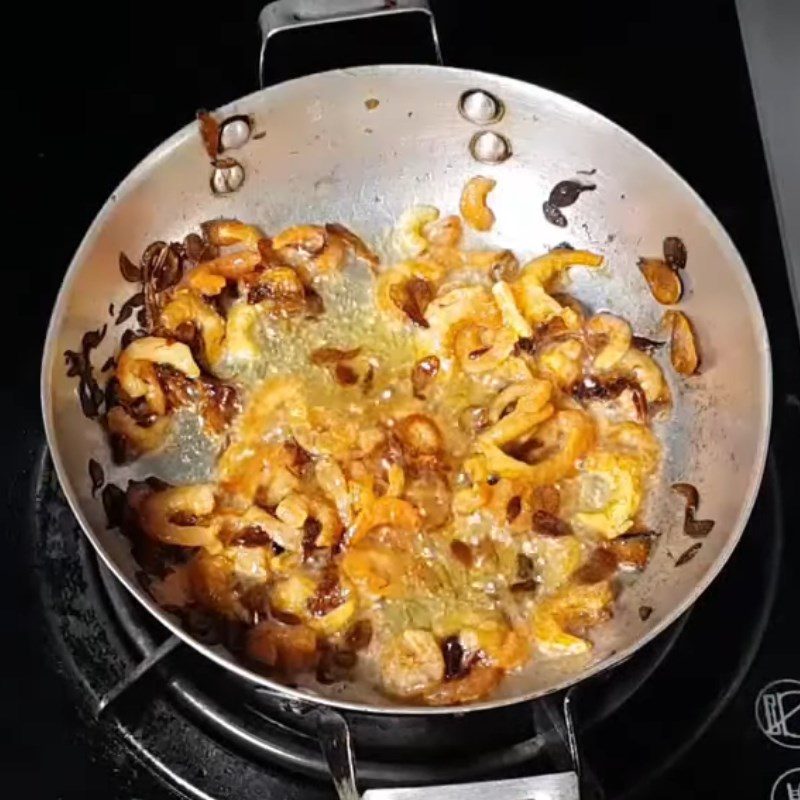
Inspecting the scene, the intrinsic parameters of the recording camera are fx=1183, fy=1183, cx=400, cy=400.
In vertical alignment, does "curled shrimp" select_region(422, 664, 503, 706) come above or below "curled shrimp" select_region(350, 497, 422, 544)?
below

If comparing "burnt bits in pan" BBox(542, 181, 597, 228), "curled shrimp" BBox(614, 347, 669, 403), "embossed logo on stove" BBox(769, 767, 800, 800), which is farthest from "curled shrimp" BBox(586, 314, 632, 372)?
"embossed logo on stove" BBox(769, 767, 800, 800)

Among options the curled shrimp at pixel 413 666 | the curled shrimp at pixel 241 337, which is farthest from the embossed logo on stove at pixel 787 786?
the curled shrimp at pixel 241 337

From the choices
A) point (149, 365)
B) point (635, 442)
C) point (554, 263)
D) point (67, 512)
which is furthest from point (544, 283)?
point (67, 512)

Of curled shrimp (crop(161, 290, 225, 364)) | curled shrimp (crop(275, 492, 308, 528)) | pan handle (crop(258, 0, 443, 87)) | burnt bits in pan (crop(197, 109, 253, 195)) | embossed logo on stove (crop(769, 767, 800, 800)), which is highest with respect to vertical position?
pan handle (crop(258, 0, 443, 87))

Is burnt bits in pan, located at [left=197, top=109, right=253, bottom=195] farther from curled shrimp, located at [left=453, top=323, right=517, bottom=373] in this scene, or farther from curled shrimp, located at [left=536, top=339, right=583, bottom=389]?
curled shrimp, located at [left=536, top=339, right=583, bottom=389]

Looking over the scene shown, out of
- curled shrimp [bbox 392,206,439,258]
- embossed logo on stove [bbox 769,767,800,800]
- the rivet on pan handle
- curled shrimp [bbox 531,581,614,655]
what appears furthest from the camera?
curled shrimp [bbox 392,206,439,258]
